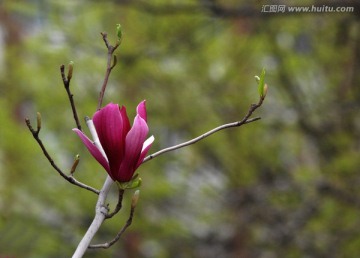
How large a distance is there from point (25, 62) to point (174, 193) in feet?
3.66

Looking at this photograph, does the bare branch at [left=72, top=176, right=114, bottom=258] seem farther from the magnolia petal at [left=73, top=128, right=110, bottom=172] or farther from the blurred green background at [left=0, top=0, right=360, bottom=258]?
the blurred green background at [left=0, top=0, right=360, bottom=258]

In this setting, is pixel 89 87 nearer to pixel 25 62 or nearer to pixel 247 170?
pixel 25 62

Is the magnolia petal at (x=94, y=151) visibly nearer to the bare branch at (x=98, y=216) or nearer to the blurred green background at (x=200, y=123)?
the bare branch at (x=98, y=216)

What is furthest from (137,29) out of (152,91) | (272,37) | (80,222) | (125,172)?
(125,172)

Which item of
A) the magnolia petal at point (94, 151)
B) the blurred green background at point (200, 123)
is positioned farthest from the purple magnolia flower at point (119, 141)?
the blurred green background at point (200, 123)

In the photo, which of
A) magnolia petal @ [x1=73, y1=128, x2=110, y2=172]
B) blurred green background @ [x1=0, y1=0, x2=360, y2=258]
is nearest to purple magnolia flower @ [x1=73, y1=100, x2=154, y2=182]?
magnolia petal @ [x1=73, y1=128, x2=110, y2=172]

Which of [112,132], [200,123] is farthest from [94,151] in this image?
[200,123]

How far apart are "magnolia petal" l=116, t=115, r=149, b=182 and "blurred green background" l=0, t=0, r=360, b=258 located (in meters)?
1.76

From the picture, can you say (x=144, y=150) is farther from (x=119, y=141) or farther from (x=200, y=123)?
(x=200, y=123)

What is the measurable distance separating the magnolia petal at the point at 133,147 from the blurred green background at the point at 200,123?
1.76 meters

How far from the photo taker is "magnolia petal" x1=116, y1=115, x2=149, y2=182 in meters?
0.54

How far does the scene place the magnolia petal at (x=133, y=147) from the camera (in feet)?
1.78

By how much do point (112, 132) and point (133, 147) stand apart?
2 centimetres

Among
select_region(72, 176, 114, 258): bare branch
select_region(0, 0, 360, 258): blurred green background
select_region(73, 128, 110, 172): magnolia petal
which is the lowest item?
select_region(72, 176, 114, 258): bare branch
